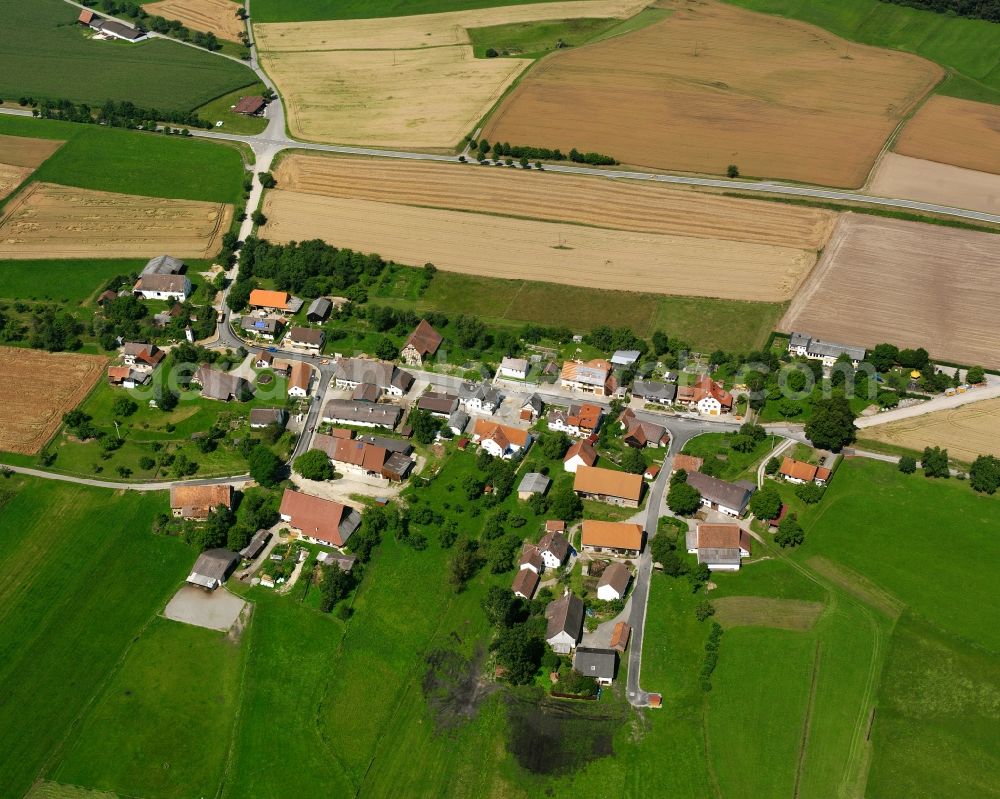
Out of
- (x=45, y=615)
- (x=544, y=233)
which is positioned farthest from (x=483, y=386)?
(x=45, y=615)

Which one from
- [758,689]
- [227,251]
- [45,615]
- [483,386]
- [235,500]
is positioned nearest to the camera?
[758,689]

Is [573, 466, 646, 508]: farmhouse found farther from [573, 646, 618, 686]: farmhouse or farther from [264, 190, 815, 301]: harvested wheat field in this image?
[264, 190, 815, 301]: harvested wheat field

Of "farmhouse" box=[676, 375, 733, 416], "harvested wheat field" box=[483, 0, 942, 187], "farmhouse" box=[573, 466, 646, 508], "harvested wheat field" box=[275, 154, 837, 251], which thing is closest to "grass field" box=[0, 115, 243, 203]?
"harvested wheat field" box=[275, 154, 837, 251]

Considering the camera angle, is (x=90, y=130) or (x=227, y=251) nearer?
(x=227, y=251)

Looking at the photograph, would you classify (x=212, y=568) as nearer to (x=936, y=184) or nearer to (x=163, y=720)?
(x=163, y=720)

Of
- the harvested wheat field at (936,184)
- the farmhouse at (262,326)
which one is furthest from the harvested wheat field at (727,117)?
the farmhouse at (262,326)

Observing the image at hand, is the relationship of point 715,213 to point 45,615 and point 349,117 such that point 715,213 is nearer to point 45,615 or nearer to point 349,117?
point 349,117
